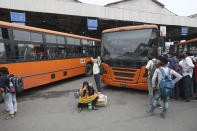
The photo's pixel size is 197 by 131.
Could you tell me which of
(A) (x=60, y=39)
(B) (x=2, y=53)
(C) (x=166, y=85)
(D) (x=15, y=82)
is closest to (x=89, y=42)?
(A) (x=60, y=39)

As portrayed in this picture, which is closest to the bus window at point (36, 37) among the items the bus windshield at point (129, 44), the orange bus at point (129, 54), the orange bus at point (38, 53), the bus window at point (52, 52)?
the orange bus at point (38, 53)

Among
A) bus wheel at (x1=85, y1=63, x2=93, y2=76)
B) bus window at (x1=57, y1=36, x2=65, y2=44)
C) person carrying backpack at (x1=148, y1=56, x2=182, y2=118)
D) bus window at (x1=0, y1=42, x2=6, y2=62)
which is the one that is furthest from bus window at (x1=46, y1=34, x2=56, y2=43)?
person carrying backpack at (x1=148, y1=56, x2=182, y2=118)

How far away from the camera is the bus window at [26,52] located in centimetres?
516

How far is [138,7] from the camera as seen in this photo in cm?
2070

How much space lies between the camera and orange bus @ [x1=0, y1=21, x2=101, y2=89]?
4.80 m

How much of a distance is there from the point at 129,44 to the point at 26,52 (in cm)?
457

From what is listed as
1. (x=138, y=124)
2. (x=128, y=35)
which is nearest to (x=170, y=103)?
(x=138, y=124)

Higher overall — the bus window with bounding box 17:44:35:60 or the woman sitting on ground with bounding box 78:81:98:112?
the bus window with bounding box 17:44:35:60

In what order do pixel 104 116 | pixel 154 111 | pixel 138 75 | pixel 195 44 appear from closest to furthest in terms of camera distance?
1. pixel 104 116
2. pixel 154 111
3. pixel 138 75
4. pixel 195 44

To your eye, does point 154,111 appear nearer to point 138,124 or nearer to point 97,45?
point 138,124

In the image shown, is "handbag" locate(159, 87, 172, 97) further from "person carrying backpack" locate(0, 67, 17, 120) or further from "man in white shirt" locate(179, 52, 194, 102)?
"person carrying backpack" locate(0, 67, 17, 120)

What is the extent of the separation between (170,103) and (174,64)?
1499 millimetres

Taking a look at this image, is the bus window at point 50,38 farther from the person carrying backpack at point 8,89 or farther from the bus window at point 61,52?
the person carrying backpack at point 8,89

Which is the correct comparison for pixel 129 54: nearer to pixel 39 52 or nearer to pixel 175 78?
pixel 175 78
